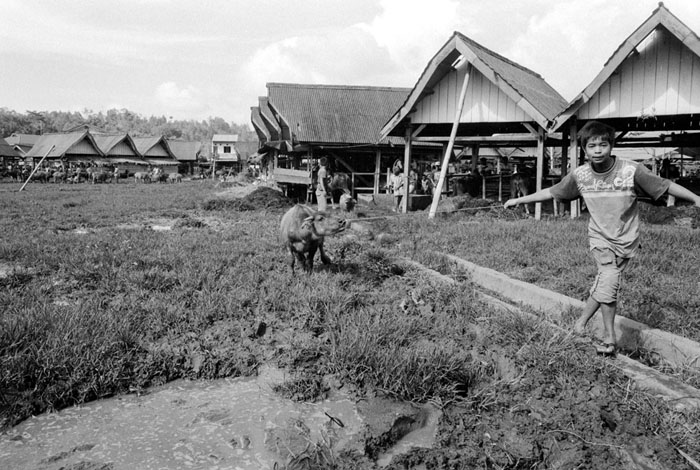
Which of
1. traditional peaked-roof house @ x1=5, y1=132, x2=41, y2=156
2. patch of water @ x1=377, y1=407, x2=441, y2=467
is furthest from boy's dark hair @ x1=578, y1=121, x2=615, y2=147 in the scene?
traditional peaked-roof house @ x1=5, y1=132, x2=41, y2=156

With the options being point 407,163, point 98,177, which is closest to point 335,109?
point 407,163

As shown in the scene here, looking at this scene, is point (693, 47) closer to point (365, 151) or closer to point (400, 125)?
point (400, 125)

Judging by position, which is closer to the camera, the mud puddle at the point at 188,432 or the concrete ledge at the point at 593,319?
the mud puddle at the point at 188,432

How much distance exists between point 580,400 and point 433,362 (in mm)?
905

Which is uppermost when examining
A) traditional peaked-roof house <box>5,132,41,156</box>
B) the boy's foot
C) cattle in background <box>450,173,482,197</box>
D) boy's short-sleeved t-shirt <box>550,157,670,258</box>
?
traditional peaked-roof house <box>5,132,41,156</box>

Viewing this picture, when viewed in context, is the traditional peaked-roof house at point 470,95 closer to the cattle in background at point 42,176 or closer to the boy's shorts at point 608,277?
the boy's shorts at point 608,277

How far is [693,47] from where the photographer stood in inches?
346

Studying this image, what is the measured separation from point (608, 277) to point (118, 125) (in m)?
146

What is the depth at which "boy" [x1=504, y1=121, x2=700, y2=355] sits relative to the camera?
145 inches

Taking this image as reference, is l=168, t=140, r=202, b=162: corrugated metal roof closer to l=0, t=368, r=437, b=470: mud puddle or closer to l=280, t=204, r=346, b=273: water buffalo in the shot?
l=280, t=204, r=346, b=273: water buffalo

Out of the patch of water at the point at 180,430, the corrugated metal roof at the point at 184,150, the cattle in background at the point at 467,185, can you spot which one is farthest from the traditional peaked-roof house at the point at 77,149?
the patch of water at the point at 180,430

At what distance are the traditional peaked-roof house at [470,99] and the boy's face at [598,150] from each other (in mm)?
7104

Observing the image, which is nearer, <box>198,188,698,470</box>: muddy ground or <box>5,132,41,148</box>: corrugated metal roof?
<box>198,188,698,470</box>: muddy ground

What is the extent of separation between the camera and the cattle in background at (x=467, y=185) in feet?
53.2
